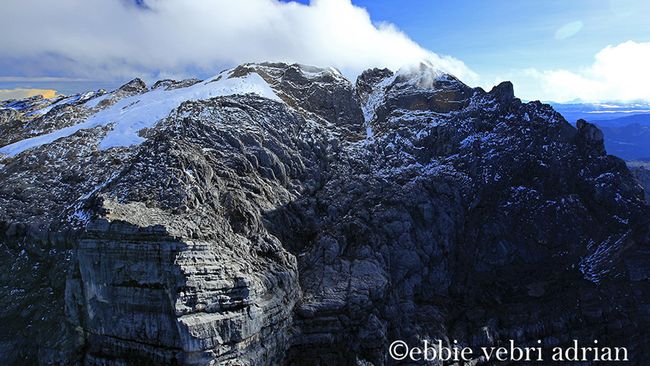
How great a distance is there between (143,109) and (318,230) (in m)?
30.4

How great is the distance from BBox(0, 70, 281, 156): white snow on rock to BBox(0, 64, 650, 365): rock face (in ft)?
5.65

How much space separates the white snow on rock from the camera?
57781 millimetres

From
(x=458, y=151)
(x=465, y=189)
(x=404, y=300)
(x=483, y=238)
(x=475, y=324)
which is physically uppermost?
(x=458, y=151)

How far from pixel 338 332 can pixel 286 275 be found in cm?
709

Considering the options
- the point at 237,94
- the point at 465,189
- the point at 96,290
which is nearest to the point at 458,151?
the point at 465,189

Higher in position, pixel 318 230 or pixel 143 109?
pixel 143 109

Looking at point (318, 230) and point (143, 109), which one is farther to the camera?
point (143, 109)

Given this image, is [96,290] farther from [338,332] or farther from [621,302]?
[621,302]

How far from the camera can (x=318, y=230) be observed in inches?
2040

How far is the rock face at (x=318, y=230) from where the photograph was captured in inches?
1384

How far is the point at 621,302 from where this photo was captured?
54031mm

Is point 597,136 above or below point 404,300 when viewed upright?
above

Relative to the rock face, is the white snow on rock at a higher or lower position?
higher

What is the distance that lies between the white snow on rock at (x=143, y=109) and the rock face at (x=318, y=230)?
5.65ft
